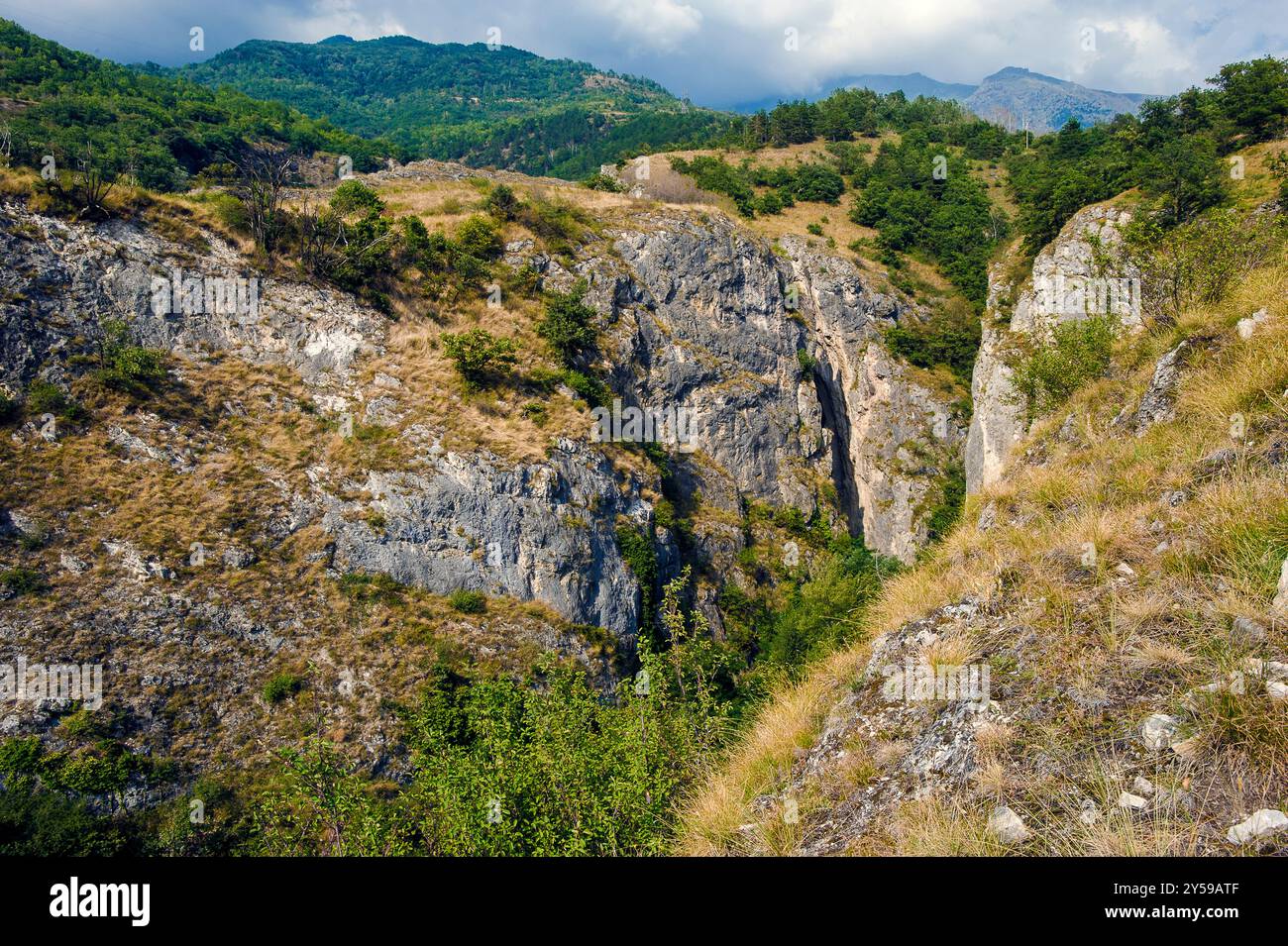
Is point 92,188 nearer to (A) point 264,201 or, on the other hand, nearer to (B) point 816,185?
(A) point 264,201

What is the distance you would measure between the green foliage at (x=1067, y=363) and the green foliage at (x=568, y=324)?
69.6ft

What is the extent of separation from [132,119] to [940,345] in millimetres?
81259

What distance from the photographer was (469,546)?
25391 mm

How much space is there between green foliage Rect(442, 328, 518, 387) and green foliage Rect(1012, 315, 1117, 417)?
22.8 m

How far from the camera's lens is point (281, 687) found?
1972 cm

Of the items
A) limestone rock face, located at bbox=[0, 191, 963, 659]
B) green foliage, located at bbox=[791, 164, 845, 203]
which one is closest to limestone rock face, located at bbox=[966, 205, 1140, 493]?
limestone rock face, located at bbox=[0, 191, 963, 659]

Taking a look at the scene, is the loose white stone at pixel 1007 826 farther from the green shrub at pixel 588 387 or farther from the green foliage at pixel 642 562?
the green shrub at pixel 588 387

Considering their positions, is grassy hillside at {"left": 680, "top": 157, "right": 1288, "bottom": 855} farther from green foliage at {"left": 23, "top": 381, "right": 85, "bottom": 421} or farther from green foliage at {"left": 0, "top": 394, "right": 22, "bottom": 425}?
green foliage at {"left": 0, "top": 394, "right": 22, "bottom": 425}

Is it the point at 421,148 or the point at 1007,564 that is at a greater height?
the point at 421,148

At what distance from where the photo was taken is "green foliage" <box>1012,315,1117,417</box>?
20.2 meters

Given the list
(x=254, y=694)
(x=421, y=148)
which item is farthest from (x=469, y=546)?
(x=421, y=148)

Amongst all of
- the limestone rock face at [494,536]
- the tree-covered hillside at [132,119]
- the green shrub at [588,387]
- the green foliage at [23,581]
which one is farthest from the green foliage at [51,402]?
the green shrub at [588,387]
